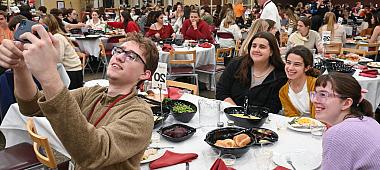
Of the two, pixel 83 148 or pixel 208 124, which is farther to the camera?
pixel 208 124

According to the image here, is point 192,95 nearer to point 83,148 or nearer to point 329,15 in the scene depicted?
point 83,148

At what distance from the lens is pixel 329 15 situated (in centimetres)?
706

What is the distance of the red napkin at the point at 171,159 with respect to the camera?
1.89 meters

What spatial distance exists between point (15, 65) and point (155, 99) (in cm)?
180

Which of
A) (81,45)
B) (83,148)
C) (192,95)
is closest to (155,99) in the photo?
(192,95)

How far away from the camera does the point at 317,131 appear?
7.79 ft

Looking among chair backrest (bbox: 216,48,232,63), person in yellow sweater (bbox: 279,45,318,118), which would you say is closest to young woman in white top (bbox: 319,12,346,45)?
chair backrest (bbox: 216,48,232,63)

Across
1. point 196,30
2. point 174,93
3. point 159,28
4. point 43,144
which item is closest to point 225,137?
point 43,144

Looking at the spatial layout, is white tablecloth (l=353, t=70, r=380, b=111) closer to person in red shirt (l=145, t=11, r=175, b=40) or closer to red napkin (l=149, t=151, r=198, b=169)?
red napkin (l=149, t=151, r=198, b=169)

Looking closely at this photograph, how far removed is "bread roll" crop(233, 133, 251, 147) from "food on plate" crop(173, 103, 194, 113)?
1.98ft

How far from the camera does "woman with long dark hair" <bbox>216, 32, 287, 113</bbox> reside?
10.9 ft

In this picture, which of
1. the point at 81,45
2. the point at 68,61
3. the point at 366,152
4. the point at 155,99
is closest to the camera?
the point at 366,152

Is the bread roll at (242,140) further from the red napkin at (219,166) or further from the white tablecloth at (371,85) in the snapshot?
the white tablecloth at (371,85)

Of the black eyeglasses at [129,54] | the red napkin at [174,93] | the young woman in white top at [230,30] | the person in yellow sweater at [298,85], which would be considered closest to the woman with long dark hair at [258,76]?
the person in yellow sweater at [298,85]
